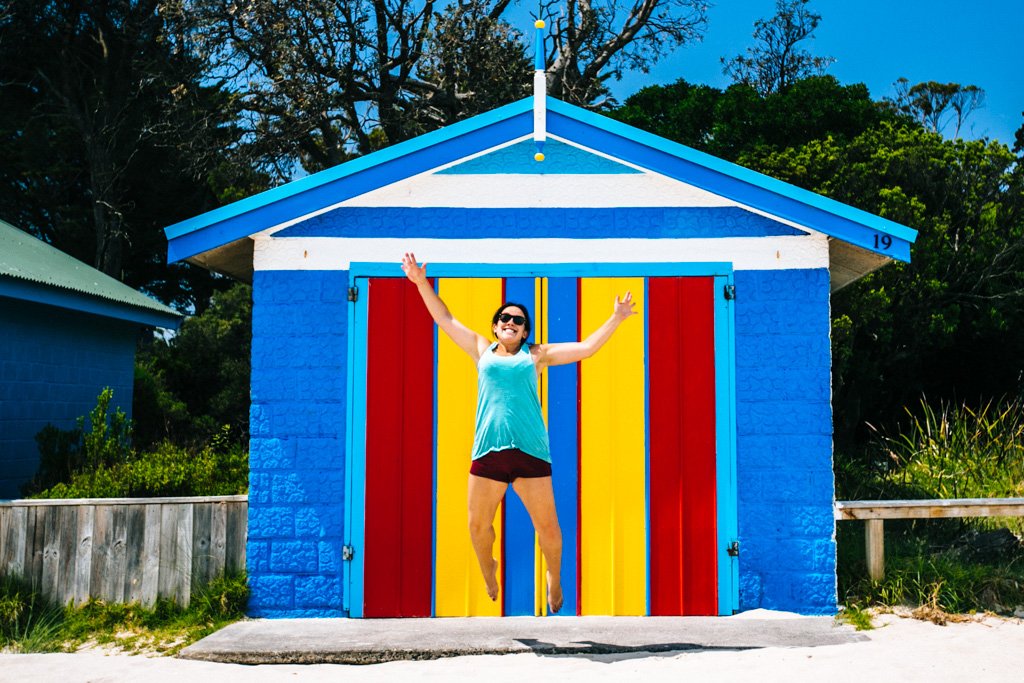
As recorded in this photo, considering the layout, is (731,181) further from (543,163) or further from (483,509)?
(483,509)

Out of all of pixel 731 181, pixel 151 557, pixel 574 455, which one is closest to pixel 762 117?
pixel 731 181

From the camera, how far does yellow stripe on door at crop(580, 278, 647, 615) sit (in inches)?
248

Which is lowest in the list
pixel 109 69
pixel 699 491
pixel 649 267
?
pixel 699 491

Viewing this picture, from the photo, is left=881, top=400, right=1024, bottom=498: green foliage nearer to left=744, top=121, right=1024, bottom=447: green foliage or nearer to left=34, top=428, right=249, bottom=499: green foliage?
left=744, top=121, right=1024, bottom=447: green foliage

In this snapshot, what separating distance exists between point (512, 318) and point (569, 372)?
84 cm

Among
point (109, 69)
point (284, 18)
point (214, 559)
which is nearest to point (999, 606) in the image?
point (214, 559)

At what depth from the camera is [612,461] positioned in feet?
21.0

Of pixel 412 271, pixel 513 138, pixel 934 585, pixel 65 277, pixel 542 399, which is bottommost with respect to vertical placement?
pixel 934 585

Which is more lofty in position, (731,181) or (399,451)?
(731,181)

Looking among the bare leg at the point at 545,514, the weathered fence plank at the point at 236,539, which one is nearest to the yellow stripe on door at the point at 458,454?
the bare leg at the point at 545,514

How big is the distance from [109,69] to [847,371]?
18837 mm

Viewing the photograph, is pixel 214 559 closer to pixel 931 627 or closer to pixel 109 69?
pixel 931 627

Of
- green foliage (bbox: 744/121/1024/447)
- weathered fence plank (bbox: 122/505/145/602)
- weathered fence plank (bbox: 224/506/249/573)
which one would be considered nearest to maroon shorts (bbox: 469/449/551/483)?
weathered fence plank (bbox: 224/506/249/573)

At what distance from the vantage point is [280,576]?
20.9 feet
